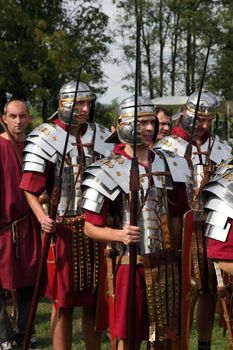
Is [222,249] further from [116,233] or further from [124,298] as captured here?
[124,298]

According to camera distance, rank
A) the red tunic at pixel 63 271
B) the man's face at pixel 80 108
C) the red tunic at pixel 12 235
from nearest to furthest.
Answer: the red tunic at pixel 63 271 → the man's face at pixel 80 108 → the red tunic at pixel 12 235

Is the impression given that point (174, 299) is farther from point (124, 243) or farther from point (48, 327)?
point (48, 327)

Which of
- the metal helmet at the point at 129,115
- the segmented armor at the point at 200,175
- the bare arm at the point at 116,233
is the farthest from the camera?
the segmented armor at the point at 200,175

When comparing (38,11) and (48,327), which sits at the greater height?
(38,11)

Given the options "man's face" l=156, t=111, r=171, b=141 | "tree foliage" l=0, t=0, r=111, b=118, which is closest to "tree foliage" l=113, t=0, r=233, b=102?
"tree foliage" l=0, t=0, r=111, b=118

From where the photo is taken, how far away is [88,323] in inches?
212

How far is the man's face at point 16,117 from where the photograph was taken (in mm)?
6254

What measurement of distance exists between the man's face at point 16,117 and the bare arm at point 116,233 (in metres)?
2.05

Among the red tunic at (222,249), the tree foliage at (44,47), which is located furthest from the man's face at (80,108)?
the tree foliage at (44,47)

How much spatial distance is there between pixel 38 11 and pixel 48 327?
44.2 feet

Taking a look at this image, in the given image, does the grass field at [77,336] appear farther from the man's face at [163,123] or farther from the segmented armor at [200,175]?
the man's face at [163,123]

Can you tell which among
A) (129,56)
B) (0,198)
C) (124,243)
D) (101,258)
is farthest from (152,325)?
(129,56)

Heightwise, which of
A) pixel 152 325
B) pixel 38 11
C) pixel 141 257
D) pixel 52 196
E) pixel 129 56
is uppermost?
pixel 129 56

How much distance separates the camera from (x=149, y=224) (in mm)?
4398
